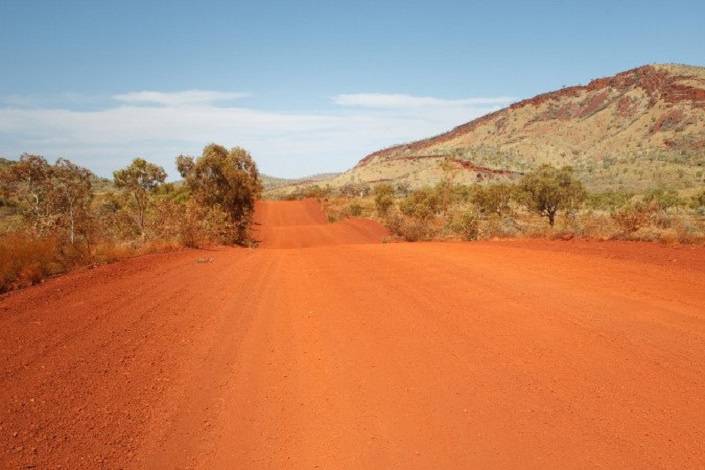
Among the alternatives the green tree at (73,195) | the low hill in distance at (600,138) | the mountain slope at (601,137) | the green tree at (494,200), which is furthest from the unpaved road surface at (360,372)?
the mountain slope at (601,137)

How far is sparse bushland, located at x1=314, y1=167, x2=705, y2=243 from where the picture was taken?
1285 centimetres

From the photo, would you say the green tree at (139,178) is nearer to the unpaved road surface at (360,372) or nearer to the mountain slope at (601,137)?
the unpaved road surface at (360,372)

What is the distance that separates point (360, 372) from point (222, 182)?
64.2 ft

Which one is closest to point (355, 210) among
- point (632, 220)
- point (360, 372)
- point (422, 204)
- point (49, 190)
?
point (422, 204)

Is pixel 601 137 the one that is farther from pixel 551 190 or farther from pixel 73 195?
pixel 73 195

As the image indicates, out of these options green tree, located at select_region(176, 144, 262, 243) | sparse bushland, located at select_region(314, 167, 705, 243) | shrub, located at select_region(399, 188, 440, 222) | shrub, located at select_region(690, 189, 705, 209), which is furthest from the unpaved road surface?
shrub, located at select_region(690, 189, 705, 209)

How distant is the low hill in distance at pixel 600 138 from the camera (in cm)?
4675

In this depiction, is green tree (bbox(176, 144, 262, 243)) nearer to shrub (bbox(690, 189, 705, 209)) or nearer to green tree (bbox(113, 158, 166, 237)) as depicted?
green tree (bbox(113, 158, 166, 237))

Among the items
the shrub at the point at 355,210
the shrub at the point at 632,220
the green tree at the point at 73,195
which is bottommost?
the shrub at the point at 355,210

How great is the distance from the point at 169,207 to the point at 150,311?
8.13 m

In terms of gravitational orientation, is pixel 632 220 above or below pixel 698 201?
above

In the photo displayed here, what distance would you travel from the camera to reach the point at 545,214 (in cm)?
2783

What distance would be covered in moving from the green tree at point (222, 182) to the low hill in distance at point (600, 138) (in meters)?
34.2

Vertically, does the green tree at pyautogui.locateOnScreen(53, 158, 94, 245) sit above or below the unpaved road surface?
above
